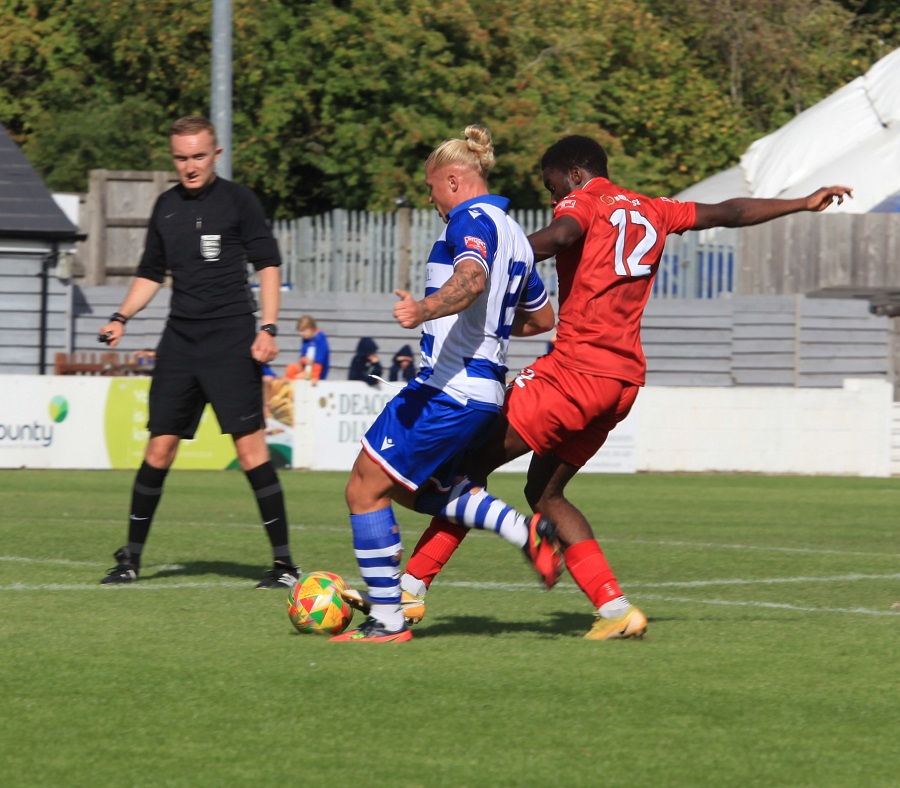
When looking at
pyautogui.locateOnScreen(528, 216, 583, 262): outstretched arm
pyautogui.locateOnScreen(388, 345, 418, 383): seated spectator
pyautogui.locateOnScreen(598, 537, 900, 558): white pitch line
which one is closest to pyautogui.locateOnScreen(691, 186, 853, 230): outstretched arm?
pyautogui.locateOnScreen(528, 216, 583, 262): outstretched arm

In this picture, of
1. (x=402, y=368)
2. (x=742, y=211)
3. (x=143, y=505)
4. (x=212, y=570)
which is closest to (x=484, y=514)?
(x=742, y=211)

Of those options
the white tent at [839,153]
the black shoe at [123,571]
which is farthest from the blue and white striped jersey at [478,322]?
the white tent at [839,153]

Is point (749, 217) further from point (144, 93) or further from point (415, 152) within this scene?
point (144, 93)

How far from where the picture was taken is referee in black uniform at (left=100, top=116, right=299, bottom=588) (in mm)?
7918

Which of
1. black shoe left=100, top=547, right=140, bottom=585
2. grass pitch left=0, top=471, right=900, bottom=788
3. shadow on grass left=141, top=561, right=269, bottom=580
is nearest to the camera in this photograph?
grass pitch left=0, top=471, right=900, bottom=788

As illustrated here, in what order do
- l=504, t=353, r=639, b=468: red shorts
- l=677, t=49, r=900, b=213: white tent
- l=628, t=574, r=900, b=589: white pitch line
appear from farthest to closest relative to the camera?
l=677, t=49, r=900, b=213: white tent → l=628, t=574, r=900, b=589: white pitch line → l=504, t=353, r=639, b=468: red shorts

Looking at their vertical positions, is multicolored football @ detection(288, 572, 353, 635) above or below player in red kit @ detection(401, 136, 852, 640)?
below

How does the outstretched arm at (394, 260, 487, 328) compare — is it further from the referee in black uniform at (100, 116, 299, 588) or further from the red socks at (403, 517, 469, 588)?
the referee in black uniform at (100, 116, 299, 588)

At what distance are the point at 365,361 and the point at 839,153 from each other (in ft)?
44.9

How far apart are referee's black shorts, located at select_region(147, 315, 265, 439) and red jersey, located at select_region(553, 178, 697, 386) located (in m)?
2.00

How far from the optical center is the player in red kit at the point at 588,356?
639 centimetres

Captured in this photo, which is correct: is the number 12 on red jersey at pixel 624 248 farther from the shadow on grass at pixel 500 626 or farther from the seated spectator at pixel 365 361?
the seated spectator at pixel 365 361

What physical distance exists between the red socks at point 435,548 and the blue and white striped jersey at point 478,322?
75 cm

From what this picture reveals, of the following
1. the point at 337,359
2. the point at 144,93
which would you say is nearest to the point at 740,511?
the point at 337,359
